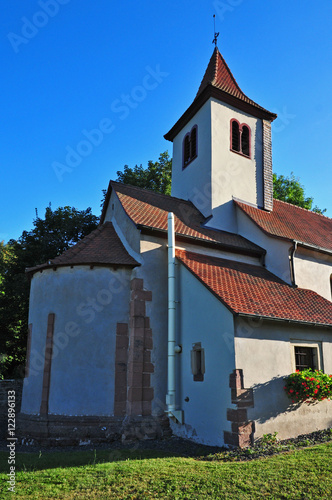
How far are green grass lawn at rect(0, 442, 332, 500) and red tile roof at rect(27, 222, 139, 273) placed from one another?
557 cm

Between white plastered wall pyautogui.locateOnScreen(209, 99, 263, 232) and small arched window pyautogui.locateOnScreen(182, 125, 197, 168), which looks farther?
small arched window pyautogui.locateOnScreen(182, 125, 197, 168)

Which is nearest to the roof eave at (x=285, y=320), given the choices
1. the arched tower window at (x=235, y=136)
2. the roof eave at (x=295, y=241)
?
the roof eave at (x=295, y=241)

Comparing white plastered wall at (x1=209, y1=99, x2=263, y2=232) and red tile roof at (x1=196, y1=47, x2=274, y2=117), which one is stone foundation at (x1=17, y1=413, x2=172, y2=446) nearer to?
white plastered wall at (x1=209, y1=99, x2=263, y2=232)

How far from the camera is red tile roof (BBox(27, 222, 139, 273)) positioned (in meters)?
11.8

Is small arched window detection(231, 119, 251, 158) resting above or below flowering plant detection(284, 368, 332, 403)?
above

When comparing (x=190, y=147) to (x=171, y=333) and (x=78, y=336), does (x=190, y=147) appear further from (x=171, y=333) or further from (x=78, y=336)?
(x=78, y=336)

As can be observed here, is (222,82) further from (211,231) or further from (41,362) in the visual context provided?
(41,362)

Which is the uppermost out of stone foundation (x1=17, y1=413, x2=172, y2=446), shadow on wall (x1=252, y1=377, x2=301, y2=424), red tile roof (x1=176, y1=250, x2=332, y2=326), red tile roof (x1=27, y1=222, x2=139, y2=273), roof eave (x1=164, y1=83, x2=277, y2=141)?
roof eave (x1=164, y1=83, x2=277, y2=141)

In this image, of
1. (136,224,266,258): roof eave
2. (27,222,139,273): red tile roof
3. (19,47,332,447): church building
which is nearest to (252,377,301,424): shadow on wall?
(19,47,332,447): church building

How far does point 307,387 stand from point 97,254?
24.1 ft

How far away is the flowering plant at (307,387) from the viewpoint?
31.6 feet

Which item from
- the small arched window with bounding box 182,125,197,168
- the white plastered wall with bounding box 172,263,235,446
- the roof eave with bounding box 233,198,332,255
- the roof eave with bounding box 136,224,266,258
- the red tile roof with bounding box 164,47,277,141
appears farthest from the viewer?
the small arched window with bounding box 182,125,197,168

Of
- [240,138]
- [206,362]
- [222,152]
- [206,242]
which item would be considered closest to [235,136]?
[240,138]

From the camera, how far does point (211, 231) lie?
48.4 ft
